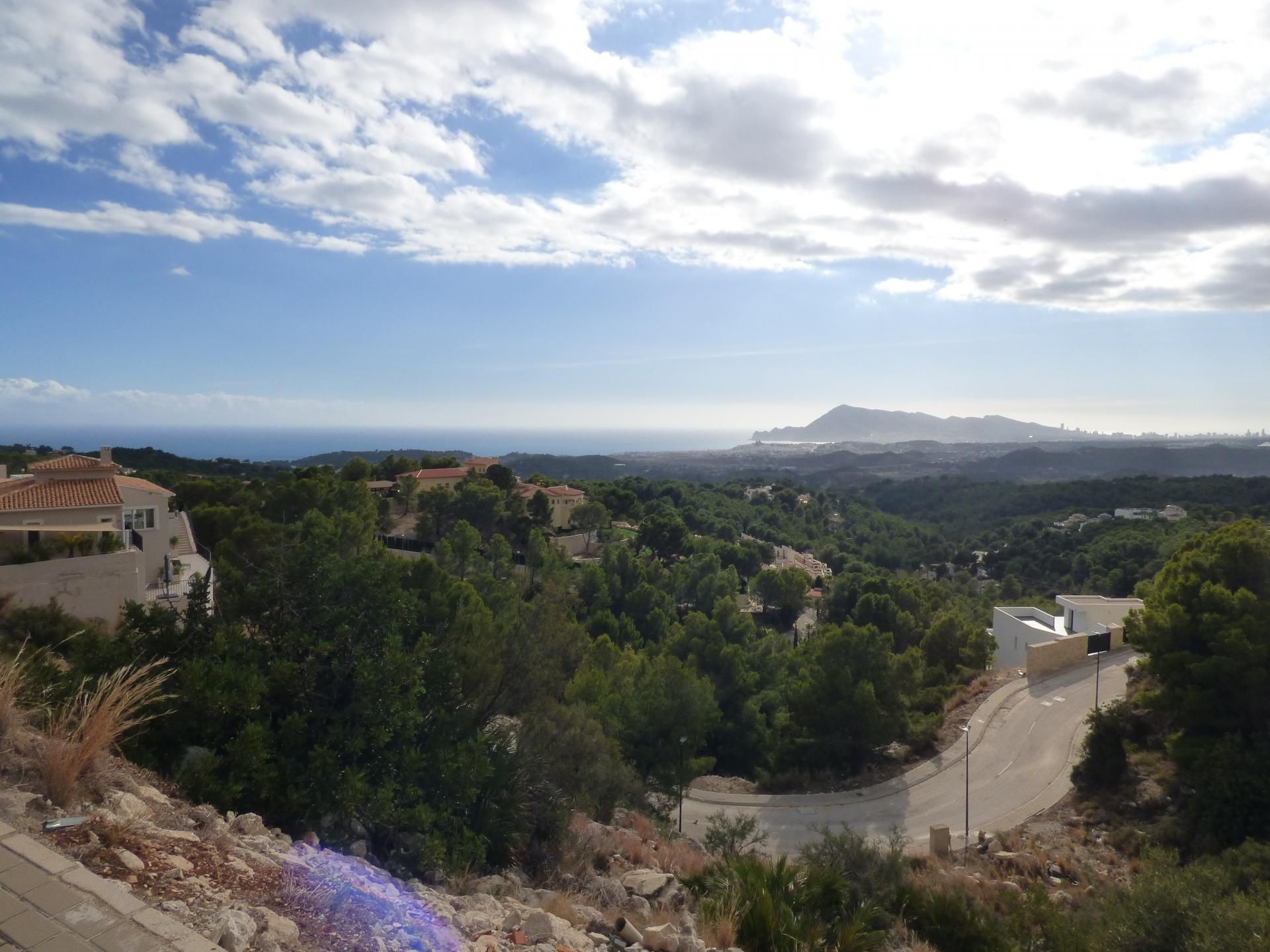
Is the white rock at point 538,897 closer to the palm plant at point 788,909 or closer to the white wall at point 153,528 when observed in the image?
the palm plant at point 788,909

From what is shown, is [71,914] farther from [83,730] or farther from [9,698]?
[9,698]

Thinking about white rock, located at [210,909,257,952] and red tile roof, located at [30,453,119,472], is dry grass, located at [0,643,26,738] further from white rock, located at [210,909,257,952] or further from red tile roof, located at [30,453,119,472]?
red tile roof, located at [30,453,119,472]

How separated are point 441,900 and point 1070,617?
81.4ft

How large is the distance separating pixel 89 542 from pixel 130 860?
1101 cm

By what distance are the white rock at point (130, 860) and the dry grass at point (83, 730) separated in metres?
0.68

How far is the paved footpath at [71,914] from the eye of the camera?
2.81 metres

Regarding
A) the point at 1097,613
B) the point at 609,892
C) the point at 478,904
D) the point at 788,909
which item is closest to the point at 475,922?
the point at 478,904

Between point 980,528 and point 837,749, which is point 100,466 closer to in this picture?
point 837,749

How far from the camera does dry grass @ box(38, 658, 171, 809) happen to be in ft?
12.9

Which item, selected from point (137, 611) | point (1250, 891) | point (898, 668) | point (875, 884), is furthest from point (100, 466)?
point (1250, 891)

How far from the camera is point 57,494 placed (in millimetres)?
13766

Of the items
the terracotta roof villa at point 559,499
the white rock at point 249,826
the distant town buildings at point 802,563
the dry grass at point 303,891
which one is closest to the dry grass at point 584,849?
the white rock at point 249,826

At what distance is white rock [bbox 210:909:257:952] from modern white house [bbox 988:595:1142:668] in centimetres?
2284

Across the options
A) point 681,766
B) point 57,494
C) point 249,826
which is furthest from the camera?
point 57,494
